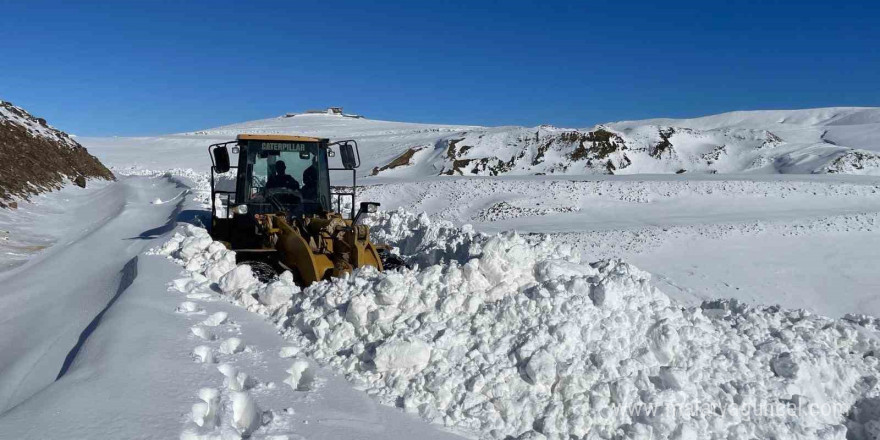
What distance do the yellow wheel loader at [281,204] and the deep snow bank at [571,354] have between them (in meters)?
1.44

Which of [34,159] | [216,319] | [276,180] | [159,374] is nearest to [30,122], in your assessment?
[34,159]

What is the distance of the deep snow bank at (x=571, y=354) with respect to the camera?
3.93m

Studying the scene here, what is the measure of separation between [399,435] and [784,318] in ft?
12.5

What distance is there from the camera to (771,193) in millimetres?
15578

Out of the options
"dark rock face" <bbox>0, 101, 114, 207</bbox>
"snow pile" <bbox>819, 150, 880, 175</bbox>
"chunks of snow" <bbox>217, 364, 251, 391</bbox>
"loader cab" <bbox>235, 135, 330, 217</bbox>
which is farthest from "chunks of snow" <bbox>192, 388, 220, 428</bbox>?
"snow pile" <bbox>819, 150, 880, 175</bbox>

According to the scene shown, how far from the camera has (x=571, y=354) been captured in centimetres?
431

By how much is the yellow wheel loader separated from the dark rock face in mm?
9058

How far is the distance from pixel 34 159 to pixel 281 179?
56.6 feet

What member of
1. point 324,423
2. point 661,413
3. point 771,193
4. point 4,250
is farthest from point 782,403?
point 771,193

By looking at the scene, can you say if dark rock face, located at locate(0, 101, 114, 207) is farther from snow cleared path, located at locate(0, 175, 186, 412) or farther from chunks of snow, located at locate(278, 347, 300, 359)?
chunks of snow, located at locate(278, 347, 300, 359)

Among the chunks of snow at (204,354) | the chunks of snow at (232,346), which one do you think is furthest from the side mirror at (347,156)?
the chunks of snow at (204,354)

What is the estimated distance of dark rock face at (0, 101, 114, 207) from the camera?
55.1 ft

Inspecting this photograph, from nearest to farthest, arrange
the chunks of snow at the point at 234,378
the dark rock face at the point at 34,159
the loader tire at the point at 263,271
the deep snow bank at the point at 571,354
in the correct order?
the deep snow bank at the point at 571,354
the chunks of snow at the point at 234,378
the loader tire at the point at 263,271
the dark rock face at the point at 34,159

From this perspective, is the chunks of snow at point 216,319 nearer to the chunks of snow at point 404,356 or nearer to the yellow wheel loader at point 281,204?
the yellow wheel loader at point 281,204
